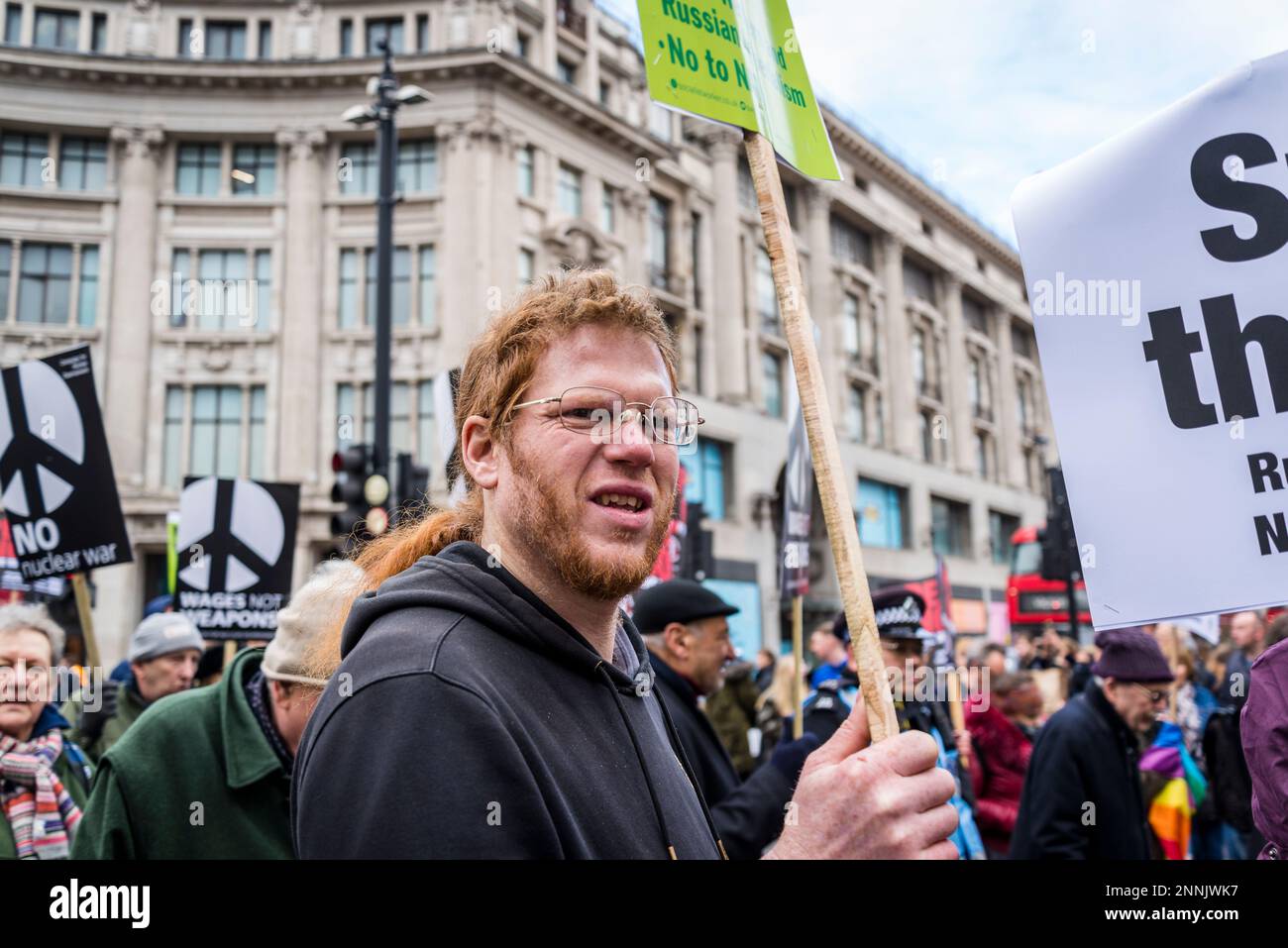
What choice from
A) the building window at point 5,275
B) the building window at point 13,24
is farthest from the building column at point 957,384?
the building window at point 13,24

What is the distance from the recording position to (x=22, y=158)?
91.7 ft

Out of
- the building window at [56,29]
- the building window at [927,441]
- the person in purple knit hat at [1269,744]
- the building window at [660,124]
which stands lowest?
the person in purple knit hat at [1269,744]

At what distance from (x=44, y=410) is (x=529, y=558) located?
5027 millimetres

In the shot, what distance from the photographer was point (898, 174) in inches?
1703

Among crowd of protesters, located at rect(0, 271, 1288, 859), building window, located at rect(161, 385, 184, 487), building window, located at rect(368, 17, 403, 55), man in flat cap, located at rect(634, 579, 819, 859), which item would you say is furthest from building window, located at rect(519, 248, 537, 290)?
crowd of protesters, located at rect(0, 271, 1288, 859)

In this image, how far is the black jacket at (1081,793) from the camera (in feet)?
13.8

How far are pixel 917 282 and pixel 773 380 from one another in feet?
41.9

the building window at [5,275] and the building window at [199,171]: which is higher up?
the building window at [199,171]

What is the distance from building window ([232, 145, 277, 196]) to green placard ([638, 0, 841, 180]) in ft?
95.5

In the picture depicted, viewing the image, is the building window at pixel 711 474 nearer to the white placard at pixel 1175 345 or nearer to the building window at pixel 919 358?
the building window at pixel 919 358

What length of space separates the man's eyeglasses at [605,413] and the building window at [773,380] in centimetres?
3474
